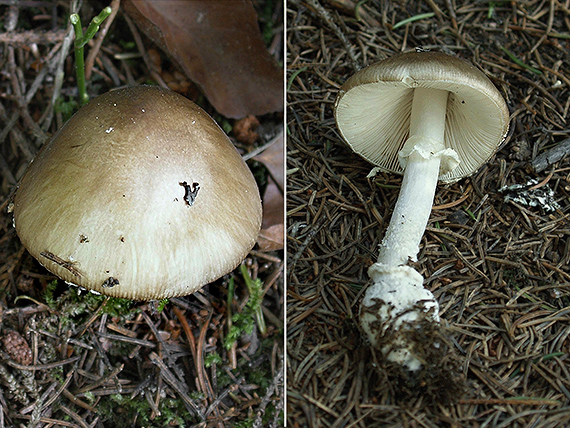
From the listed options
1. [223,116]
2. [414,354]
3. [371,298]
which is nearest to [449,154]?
[371,298]

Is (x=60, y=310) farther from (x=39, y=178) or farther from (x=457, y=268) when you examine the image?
(x=457, y=268)

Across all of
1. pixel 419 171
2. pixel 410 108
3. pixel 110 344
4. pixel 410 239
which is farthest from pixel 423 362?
pixel 110 344

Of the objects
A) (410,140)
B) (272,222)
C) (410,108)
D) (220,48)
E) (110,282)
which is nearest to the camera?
(110,282)

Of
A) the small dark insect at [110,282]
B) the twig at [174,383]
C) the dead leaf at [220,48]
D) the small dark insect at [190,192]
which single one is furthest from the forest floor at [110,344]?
the small dark insect at [190,192]

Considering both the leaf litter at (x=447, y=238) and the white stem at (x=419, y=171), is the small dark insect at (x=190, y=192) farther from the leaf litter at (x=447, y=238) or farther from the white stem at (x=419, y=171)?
the white stem at (x=419, y=171)

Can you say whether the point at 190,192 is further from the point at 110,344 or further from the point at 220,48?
the point at 220,48

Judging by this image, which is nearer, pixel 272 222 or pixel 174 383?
pixel 174 383
